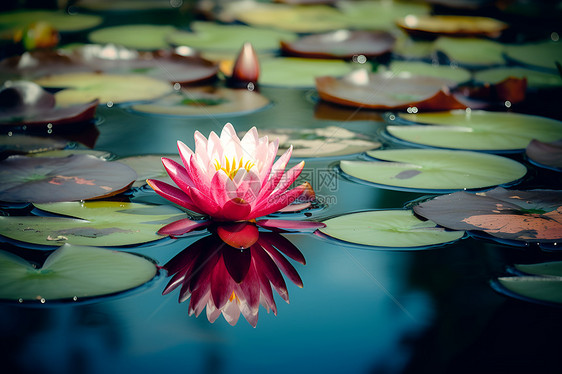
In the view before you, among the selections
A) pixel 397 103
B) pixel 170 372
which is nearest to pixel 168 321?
pixel 170 372

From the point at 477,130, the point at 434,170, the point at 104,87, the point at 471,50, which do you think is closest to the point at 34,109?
the point at 104,87

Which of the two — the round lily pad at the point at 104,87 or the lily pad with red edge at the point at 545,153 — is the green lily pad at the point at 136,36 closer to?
the round lily pad at the point at 104,87

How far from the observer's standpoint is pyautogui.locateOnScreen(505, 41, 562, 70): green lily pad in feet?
10.9

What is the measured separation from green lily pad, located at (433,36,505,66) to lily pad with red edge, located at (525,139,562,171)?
138 cm

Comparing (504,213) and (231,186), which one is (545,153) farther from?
(231,186)

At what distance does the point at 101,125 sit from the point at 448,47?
7.36 ft

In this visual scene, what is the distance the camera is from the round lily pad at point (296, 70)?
9.80ft

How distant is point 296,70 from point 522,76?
3.83ft

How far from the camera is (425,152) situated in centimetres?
205

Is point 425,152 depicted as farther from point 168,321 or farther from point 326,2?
point 326,2

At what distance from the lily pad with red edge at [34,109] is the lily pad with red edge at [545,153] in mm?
1603

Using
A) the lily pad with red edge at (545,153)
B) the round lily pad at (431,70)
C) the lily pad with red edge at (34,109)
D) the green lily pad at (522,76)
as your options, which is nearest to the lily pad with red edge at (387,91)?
the round lily pad at (431,70)

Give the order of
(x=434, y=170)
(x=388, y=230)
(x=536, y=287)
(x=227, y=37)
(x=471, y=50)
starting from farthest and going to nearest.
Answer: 1. (x=227, y=37)
2. (x=471, y=50)
3. (x=434, y=170)
4. (x=388, y=230)
5. (x=536, y=287)

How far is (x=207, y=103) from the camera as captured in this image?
263cm
